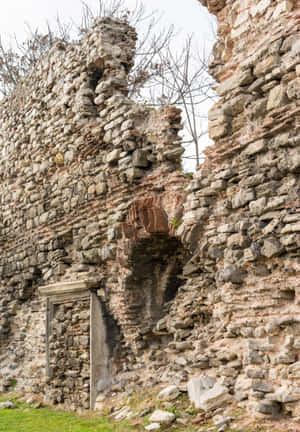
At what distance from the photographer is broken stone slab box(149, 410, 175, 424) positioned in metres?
4.76

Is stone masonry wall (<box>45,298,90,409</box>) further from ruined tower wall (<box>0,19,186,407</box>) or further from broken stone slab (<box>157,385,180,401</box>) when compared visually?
broken stone slab (<box>157,385,180,401</box>)

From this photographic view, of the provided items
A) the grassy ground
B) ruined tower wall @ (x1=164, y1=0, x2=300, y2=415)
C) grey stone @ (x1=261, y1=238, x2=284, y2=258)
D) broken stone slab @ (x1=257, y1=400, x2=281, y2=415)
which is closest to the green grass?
the grassy ground

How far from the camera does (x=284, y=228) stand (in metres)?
4.48

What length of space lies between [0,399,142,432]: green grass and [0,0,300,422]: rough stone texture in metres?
0.59

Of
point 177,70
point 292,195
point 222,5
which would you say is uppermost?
point 177,70

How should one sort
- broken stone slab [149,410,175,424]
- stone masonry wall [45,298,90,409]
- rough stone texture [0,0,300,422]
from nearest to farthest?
rough stone texture [0,0,300,422], broken stone slab [149,410,175,424], stone masonry wall [45,298,90,409]

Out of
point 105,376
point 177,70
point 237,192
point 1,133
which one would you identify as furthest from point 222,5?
point 177,70

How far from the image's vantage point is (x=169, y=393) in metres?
5.21

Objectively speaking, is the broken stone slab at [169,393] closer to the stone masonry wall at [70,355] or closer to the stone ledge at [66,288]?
the stone masonry wall at [70,355]

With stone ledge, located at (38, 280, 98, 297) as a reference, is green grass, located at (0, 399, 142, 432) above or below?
below

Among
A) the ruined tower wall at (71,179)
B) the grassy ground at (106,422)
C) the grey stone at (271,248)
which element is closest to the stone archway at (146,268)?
the ruined tower wall at (71,179)

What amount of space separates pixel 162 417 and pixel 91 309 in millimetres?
2414

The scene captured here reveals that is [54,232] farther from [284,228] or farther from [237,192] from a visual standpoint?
[284,228]

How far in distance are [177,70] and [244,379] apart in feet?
41.1
